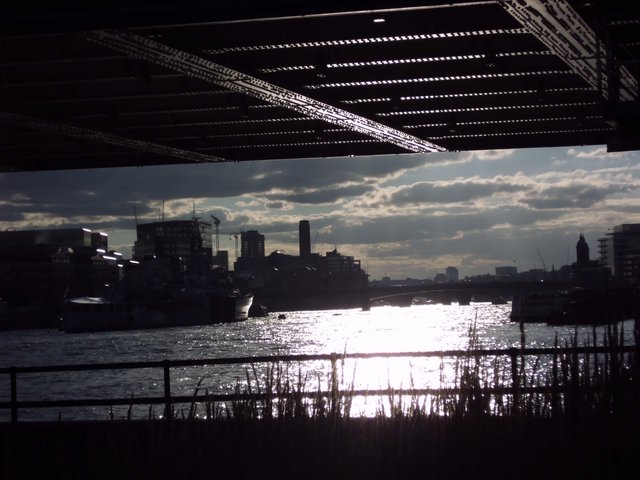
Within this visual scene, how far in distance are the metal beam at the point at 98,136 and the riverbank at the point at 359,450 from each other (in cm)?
814

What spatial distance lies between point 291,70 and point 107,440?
24.0 ft

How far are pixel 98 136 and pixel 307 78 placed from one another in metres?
4.63

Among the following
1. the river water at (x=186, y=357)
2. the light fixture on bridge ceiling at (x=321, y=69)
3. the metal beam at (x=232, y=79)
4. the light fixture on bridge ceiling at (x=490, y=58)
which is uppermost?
the light fixture on bridge ceiling at (x=490, y=58)

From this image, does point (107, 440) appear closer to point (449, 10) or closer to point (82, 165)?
point (449, 10)

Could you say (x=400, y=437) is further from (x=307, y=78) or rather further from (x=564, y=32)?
(x=307, y=78)

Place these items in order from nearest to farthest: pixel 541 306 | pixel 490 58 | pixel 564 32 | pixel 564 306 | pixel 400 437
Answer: pixel 400 437
pixel 564 32
pixel 490 58
pixel 564 306
pixel 541 306

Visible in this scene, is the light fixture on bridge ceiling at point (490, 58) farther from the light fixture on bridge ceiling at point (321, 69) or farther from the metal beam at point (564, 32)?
the light fixture on bridge ceiling at point (321, 69)

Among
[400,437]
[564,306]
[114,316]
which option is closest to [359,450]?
[400,437]

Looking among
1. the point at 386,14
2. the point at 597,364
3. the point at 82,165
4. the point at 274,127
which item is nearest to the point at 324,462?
the point at 597,364

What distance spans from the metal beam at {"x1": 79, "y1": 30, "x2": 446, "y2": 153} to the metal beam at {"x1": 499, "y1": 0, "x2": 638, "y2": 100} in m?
4.14

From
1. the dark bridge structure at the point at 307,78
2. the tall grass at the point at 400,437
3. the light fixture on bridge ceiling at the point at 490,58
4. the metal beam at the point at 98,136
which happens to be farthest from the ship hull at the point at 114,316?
the tall grass at the point at 400,437

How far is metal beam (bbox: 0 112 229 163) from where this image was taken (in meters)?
16.6

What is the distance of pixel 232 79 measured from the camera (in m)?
14.3

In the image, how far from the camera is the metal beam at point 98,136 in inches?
653
